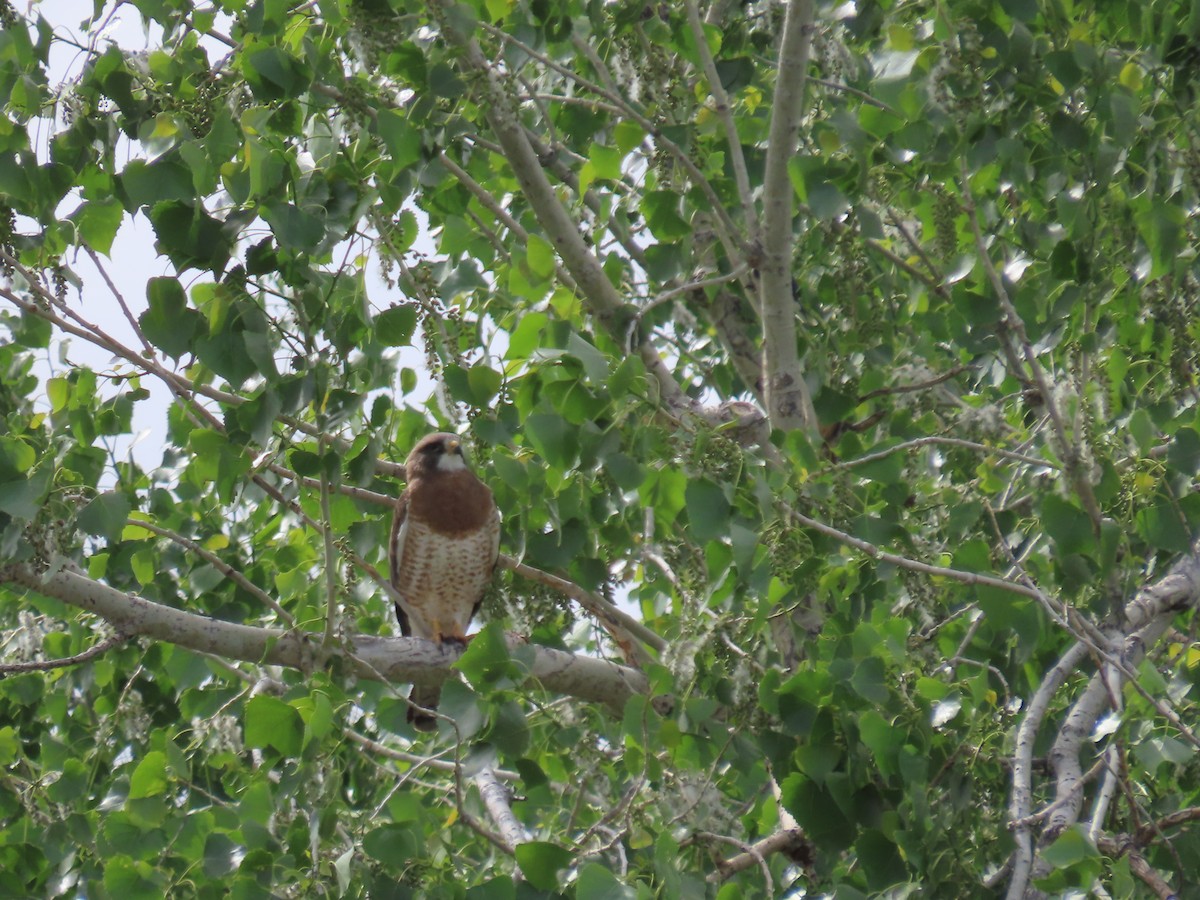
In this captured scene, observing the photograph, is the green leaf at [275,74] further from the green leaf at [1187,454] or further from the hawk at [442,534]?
the hawk at [442,534]

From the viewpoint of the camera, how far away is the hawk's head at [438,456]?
17.4ft

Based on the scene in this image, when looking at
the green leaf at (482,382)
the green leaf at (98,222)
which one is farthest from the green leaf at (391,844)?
the green leaf at (98,222)

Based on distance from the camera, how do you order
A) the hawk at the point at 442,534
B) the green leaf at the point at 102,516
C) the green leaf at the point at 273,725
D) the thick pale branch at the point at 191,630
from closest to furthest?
the green leaf at the point at 273,725 < the green leaf at the point at 102,516 < the thick pale branch at the point at 191,630 < the hawk at the point at 442,534

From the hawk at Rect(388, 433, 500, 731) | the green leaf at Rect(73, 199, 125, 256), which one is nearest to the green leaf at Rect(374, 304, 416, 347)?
the green leaf at Rect(73, 199, 125, 256)

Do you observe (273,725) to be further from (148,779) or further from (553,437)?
(553,437)

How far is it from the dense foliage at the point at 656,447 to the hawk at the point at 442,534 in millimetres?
1139

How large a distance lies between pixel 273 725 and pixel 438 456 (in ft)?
8.90

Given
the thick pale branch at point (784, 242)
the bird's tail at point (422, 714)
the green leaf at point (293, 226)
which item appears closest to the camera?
the green leaf at point (293, 226)

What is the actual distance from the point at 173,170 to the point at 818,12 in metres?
1.61

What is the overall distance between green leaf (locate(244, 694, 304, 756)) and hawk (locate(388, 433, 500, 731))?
94.6 inches

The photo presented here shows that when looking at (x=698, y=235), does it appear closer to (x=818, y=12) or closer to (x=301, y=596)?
(x=818, y=12)

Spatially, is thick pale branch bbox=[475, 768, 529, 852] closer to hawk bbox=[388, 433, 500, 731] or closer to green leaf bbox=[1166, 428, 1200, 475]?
hawk bbox=[388, 433, 500, 731]

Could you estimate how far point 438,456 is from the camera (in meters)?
5.39

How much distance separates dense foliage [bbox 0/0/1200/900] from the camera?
2613 millimetres
